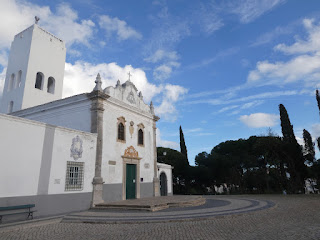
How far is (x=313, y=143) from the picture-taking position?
24.5 metres

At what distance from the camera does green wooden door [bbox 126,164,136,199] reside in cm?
1492

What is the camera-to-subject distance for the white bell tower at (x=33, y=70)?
18641mm

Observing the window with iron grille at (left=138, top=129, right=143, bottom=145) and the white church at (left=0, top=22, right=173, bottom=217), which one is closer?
the white church at (left=0, top=22, right=173, bottom=217)

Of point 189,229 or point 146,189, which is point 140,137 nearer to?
point 146,189

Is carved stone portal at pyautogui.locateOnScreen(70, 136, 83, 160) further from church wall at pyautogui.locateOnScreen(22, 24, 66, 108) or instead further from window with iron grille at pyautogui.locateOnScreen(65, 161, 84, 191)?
church wall at pyautogui.locateOnScreen(22, 24, 66, 108)

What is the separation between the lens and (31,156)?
9.51 metres

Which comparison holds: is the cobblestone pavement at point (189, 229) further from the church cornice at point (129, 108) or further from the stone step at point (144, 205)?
the church cornice at point (129, 108)

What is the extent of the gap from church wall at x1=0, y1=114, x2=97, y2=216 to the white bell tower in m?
9.78

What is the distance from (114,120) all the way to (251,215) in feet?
30.6

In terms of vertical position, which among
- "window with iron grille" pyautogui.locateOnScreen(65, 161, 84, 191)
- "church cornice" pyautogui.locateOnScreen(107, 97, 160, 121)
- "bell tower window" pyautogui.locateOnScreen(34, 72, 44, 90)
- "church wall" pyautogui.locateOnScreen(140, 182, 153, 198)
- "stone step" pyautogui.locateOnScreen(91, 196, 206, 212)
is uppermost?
"bell tower window" pyautogui.locateOnScreen(34, 72, 44, 90)

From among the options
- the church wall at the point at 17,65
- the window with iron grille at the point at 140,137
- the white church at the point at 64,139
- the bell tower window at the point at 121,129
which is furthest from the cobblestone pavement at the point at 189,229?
the church wall at the point at 17,65

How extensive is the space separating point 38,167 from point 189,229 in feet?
22.5

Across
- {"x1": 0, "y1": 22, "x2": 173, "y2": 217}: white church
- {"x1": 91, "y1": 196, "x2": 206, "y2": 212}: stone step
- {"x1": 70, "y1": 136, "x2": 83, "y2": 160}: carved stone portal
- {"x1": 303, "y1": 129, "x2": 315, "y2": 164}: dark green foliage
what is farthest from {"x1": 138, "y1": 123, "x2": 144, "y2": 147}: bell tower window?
{"x1": 303, "y1": 129, "x2": 315, "y2": 164}: dark green foliage

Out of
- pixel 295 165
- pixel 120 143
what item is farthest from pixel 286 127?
pixel 120 143
